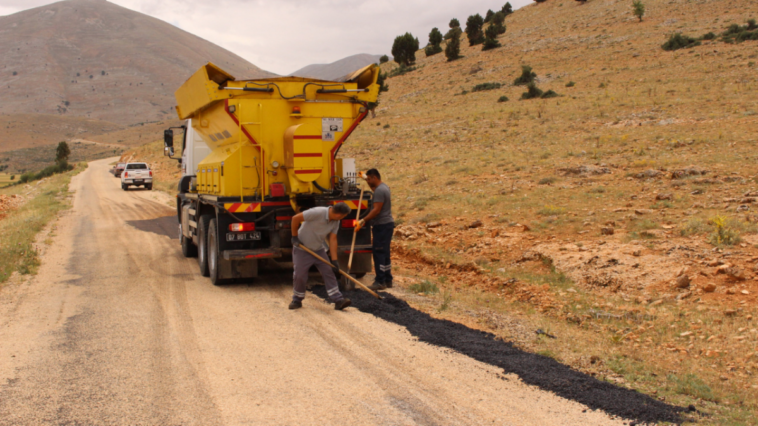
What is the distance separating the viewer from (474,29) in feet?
215

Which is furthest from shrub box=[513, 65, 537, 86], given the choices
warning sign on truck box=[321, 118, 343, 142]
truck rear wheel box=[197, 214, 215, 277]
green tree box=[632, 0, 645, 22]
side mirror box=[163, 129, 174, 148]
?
truck rear wheel box=[197, 214, 215, 277]

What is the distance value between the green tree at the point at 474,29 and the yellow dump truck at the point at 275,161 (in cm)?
5921

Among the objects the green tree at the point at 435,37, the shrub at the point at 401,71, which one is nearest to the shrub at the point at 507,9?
the green tree at the point at 435,37

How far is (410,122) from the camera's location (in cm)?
3478

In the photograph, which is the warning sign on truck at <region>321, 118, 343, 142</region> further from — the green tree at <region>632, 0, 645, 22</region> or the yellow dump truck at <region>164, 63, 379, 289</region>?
the green tree at <region>632, 0, 645, 22</region>

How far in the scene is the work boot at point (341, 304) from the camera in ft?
24.6

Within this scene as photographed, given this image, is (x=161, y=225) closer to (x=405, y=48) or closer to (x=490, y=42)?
(x=490, y=42)

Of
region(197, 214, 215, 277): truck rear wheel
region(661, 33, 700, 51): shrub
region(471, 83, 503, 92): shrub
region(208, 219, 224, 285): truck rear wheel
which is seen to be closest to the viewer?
region(208, 219, 224, 285): truck rear wheel

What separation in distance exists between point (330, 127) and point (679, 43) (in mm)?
40138

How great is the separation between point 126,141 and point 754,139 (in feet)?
374

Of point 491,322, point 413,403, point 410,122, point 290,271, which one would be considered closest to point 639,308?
point 491,322

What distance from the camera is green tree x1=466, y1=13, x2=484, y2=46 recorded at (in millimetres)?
64812

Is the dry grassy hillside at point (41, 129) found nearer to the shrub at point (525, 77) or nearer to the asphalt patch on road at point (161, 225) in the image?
the shrub at point (525, 77)

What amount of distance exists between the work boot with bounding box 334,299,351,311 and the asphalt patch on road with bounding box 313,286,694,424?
252 mm
